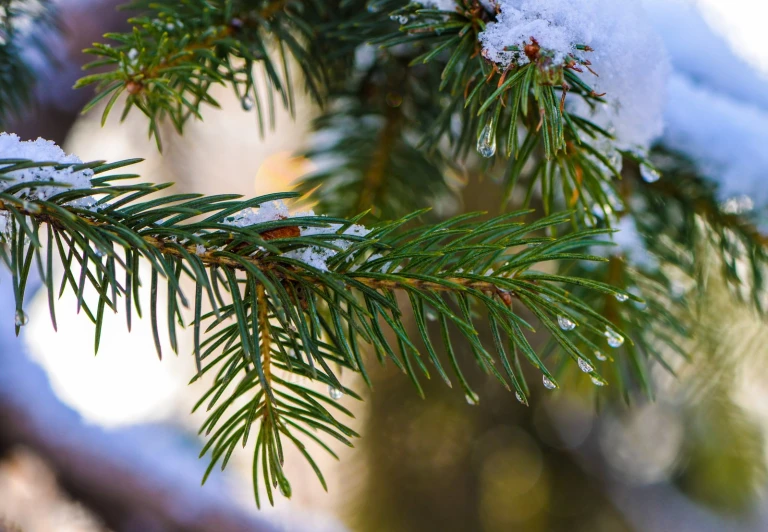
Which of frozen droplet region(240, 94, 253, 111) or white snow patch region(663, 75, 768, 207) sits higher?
frozen droplet region(240, 94, 253, 111)

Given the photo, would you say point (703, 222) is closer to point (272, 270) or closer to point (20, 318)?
point (272, 270)

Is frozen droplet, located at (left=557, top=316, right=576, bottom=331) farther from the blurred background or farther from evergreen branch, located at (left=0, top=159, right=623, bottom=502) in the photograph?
the blurred background

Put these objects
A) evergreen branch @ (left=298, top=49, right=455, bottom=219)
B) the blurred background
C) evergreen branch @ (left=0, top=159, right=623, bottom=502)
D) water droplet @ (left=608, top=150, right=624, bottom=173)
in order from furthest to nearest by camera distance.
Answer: the blurred background
evergreen branch @ (left=298, top=49, right=455, bottom=219)
water droplet @ (left=608, top=150, right=624, bottom=173)
evergreen branch @ (left=0, top=159, right=623, bottom=502)

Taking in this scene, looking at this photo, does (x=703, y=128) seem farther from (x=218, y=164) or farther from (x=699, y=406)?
(x=218, y=164)

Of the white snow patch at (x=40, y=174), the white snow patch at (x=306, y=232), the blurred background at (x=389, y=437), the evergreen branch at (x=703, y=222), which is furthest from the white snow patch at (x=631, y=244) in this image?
the white snow patch at (x=40, y=174)

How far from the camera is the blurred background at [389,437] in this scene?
62 centimetres

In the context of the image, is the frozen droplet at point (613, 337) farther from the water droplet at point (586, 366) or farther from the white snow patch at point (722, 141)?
the white snow patch at point (722, 141)

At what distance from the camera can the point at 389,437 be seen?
0.72m

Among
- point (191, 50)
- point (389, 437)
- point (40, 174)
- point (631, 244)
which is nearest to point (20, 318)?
point (40, 174)

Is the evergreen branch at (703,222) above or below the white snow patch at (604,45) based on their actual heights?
below

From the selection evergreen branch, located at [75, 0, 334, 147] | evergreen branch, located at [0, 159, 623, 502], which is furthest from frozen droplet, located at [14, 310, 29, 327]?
evergreen branch, located at [75, 0, 334, 147]

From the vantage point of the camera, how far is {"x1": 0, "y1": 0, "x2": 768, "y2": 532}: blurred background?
0.62m

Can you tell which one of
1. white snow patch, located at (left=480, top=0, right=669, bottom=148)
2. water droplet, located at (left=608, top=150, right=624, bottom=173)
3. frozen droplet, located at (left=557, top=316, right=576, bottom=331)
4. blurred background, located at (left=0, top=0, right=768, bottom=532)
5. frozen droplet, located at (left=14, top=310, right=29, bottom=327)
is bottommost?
blurred background, located at (left=0, top=0, right=768, bottom=532)

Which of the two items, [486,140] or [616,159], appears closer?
[486,140]
